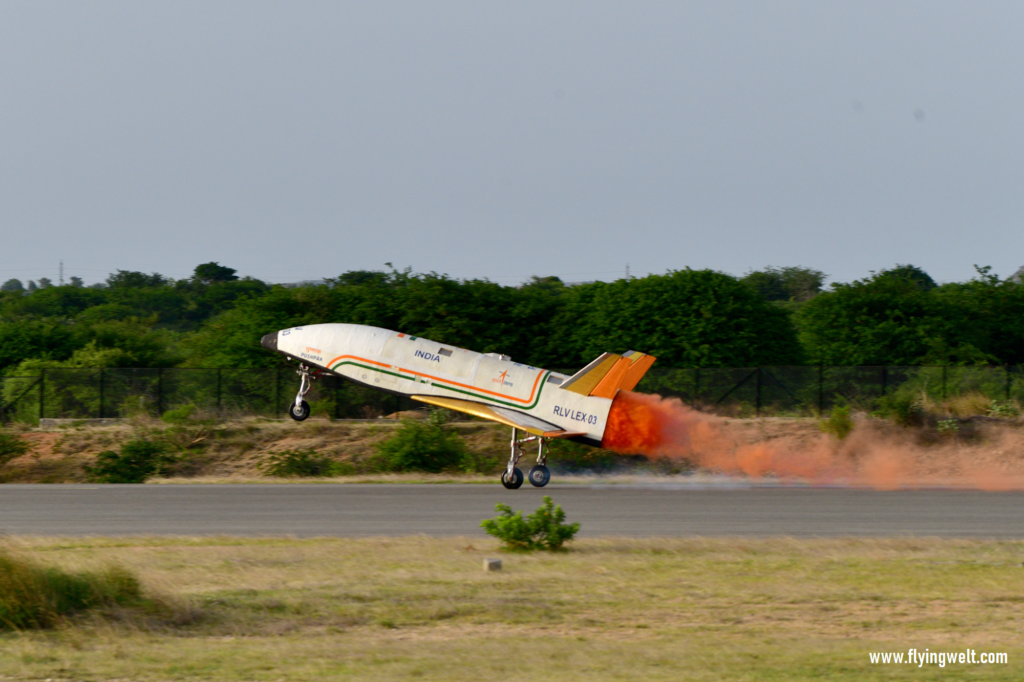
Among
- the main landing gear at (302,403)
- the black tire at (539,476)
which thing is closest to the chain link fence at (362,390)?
the main landing gear at (302,403)

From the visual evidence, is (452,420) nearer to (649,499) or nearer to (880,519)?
(649,499)

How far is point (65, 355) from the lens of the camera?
5322 centimetres

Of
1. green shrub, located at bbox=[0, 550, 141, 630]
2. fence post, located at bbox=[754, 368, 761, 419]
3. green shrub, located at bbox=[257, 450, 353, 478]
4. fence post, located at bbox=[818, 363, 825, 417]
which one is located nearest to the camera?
green shrub, located at bbox=[0, 550, 141, 630]

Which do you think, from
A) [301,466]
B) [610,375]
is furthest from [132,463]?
[610,375]

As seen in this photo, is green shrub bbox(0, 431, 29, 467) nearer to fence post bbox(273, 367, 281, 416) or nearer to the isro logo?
fence post bbox(273, 367, 281, 416)

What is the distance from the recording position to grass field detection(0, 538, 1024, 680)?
1031 centimetres

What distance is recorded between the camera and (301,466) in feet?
121

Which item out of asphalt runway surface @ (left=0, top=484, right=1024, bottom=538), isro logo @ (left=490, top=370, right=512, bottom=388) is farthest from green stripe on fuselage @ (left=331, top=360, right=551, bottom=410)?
asphalt runway surface @ (left=0, top=484, right=1024, bottom=538)

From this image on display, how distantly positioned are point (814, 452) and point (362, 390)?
20443mm

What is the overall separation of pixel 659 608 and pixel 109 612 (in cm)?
688

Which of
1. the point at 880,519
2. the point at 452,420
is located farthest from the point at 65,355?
the point at 880,519

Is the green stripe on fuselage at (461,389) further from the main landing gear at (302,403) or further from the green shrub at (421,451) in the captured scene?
the green shrub at (421,451)

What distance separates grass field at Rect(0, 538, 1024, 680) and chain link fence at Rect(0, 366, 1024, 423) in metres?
26.4

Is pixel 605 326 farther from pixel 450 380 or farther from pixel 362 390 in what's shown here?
pixel 450 380
